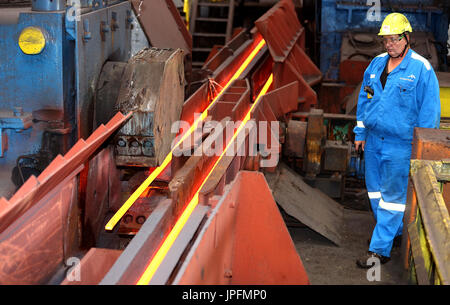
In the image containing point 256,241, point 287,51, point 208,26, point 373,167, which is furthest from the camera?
point 208,26

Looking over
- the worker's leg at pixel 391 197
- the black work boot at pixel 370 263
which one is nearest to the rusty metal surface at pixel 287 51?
the worker's leg at pixel 391 197

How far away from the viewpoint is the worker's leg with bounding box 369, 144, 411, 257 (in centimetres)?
418

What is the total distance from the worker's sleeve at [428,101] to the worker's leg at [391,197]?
21 centimetres

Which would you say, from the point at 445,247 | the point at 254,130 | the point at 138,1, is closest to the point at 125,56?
the point at 138,1

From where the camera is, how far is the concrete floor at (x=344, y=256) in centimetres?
407

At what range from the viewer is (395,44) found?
420cm

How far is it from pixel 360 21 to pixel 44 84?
577cm

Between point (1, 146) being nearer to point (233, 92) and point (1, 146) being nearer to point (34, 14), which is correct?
point (34, 14)

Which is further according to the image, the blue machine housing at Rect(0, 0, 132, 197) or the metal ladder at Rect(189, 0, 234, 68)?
the metal ladder at Rect(189, 0, 234, 68)

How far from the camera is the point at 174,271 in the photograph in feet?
9.52

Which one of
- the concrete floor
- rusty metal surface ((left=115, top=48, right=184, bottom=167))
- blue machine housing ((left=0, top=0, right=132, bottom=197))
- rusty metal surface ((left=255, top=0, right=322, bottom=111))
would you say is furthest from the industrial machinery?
rusty metal surface ((left=255, top=0, right=322, bottom=111))

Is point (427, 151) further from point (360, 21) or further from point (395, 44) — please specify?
point (360, 21)

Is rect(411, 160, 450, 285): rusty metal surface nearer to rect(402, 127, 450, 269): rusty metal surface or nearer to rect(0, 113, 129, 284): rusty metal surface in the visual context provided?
rect(402, 127, 450, 269): rusty metal surface

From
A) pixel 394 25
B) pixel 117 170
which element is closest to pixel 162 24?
pixel 117 170
